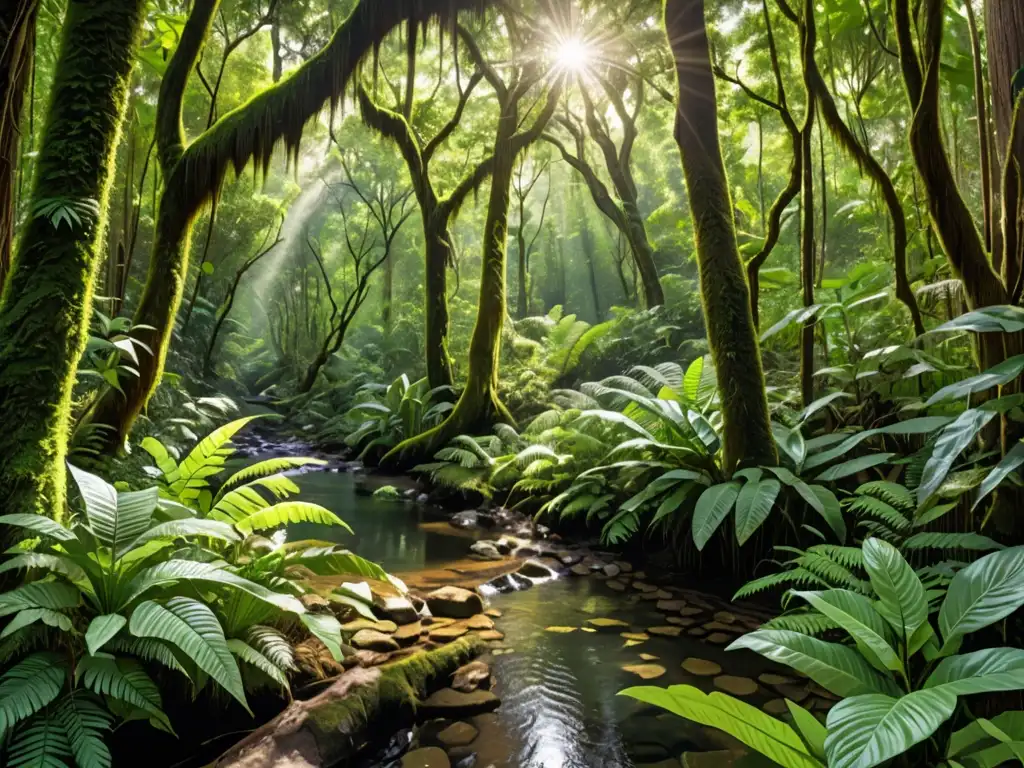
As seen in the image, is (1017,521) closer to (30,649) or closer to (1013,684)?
(1013,684)

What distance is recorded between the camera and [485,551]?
560 cm

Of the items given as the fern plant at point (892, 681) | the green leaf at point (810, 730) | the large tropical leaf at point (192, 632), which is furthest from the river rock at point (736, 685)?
the large tropical leaf at point (192, 632)

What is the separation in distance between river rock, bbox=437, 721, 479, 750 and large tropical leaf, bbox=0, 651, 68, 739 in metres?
1.38

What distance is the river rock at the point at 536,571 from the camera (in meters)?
4.86

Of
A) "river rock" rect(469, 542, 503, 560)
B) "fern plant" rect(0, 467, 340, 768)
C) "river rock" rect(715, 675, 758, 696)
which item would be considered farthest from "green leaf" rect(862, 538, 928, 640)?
"river rock" rect(469, 542, 503, 560)

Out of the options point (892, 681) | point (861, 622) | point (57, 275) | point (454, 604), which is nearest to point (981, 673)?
point (892, 681)

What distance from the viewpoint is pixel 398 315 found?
2786 centimetres

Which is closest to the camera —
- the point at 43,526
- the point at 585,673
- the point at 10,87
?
the point at 43,526

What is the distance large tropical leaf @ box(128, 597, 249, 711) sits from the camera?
6.15ft

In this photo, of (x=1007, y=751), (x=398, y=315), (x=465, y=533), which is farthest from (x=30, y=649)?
(x=398, y=315)

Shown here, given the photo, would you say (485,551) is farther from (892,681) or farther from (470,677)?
(892,681)

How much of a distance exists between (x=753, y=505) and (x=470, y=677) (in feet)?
6.54

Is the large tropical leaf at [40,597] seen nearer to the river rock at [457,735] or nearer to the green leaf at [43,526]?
the green leaf at [43,526]

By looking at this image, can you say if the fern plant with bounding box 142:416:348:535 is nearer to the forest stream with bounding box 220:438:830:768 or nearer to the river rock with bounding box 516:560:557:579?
the forest stream with bounding box 220:438:830:768
